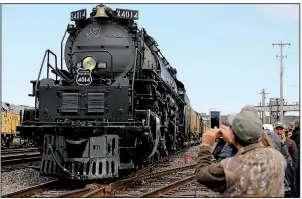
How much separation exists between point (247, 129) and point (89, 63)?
7.57 meters

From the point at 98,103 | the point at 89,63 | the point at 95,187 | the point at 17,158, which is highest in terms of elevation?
the point at 89,63

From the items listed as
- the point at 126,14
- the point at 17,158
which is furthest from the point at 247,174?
the point at 17,158

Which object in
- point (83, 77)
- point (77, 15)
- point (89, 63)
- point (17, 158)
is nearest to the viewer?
point (83, 77)

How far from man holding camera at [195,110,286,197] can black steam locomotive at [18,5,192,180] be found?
5918 millimetres

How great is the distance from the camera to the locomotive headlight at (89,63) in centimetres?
1034

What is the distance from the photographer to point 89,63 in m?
10.4

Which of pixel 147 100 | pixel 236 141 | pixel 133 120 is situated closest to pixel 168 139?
pixel 147 100

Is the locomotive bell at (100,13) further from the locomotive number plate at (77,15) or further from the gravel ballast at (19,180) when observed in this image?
the gravel ballast at (19,180)

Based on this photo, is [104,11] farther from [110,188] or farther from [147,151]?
[110,188]

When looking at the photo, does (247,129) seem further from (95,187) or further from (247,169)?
(95,187)

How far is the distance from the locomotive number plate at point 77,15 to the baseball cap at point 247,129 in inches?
338

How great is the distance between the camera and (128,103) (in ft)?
31.2

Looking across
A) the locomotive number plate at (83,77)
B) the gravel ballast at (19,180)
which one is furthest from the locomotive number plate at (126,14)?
the gravel ballast at (19,180)

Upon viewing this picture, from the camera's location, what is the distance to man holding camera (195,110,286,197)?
3115mm
